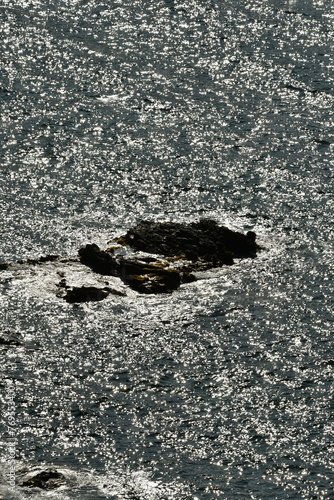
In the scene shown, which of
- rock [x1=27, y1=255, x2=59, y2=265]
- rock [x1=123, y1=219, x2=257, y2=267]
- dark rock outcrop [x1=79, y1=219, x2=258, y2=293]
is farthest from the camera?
rock [x1=123, y1=219, x2=257, y2=267]

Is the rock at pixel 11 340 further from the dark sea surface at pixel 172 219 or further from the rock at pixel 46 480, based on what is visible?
the rock at pixel 46 480

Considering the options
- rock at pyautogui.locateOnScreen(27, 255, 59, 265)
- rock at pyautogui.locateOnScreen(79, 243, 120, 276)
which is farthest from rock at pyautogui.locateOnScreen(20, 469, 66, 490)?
rock at pyautogui.locateOnScreen(27, 255, 59, 265)

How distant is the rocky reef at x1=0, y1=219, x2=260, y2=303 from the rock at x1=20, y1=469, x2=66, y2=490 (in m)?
8.92

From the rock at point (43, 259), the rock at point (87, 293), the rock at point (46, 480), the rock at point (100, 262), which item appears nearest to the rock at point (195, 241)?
the rock at point (100, 262)

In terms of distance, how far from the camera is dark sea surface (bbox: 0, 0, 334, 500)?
101 feet

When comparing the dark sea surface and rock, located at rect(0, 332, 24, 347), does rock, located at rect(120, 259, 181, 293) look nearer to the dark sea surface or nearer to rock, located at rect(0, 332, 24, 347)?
the dark sea surface

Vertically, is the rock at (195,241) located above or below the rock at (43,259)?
above

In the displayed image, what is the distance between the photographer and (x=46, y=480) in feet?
95.1

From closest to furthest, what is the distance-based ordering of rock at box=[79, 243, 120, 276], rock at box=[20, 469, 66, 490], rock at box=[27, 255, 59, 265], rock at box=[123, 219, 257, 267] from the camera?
1. rock at box=[20, 469, 66, 490]
2. rock at box=[79, 243, 120, 276]
3. rock at box=[27, 255, 59, 265]
4. rock at box=[123, 219, 257, 267]

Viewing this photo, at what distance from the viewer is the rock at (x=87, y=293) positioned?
123 ft

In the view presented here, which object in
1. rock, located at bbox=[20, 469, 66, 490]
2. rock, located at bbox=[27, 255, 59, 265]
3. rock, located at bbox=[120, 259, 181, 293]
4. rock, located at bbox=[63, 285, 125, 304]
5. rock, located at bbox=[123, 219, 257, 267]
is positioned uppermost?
rock, located at bbox=[123, 219, 257, 267]

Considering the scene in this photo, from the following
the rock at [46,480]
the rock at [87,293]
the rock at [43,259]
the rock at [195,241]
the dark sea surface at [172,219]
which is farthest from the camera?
the rock at [195,241]

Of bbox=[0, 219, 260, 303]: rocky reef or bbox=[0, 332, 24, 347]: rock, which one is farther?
bbox=[0, 219, 260, 303]: rocky reef

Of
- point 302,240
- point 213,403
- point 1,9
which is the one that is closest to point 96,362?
point 213,403
